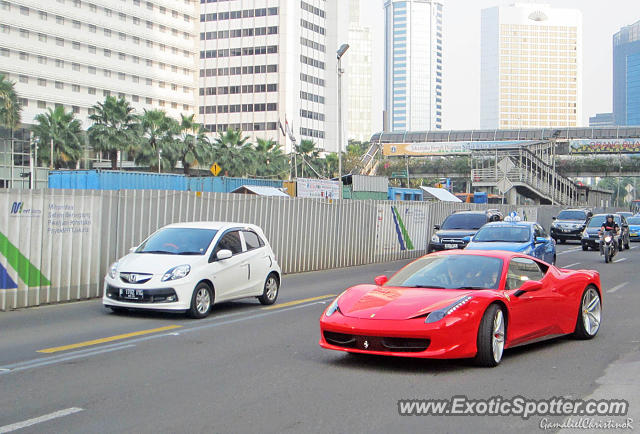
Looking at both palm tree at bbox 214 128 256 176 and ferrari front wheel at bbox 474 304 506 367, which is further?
palm tree at bbox 214 128 256 176

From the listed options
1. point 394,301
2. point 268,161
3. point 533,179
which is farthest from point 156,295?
point 268,161

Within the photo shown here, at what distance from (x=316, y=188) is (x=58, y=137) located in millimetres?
25935

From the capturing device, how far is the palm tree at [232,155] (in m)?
Result: 67.2

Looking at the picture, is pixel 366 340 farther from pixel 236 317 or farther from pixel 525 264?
pixel 236 317

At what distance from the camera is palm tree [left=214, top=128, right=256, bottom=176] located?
67.2 m

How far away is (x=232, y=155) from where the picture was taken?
224 feet

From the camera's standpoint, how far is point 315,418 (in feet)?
19.2

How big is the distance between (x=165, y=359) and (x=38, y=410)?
2396 mm

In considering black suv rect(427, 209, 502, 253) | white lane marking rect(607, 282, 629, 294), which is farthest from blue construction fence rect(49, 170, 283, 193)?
white lane marking rect(607, 282, 629, 294)

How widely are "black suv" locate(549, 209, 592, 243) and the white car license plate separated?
97.6 feet

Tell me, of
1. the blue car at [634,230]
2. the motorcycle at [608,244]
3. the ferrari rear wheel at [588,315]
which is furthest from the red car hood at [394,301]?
the blue car at [634,230]

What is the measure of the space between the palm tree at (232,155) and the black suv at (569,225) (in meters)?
35.6

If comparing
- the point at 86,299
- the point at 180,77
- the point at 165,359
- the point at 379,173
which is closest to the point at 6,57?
the point at 180,77

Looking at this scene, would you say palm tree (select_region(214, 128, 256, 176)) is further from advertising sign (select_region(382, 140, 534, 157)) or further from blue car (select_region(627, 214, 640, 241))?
blue car (select_region(627, 214, 640, 241))
